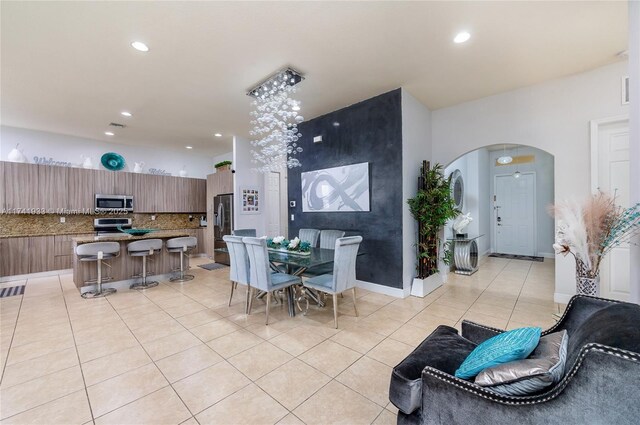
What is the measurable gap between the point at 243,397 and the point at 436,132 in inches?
184

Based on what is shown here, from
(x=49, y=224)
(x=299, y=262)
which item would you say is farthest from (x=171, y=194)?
(x=299, y=262)

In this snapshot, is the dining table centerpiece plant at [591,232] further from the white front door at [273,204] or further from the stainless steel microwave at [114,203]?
the stainless steel microwave at [114,203]

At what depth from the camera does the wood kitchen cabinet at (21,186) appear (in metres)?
4.94

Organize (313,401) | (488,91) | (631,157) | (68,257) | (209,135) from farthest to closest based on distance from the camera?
(209,135)
(68,257)
(488,91)
(313,401)
(631,157)

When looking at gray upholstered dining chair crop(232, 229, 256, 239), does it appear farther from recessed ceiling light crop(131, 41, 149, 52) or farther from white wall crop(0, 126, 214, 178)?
white wall crop(0, 126, 214, 178)

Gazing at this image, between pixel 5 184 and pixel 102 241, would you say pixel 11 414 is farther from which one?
pixel 5 184

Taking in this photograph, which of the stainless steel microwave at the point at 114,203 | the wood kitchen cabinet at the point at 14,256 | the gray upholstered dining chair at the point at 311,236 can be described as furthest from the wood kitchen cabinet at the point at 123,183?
the gray upholstered dining chair at the point at 311,236

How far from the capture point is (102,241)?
4039 millimetres

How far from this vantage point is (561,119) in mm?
3490

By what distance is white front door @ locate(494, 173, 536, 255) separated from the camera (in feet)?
22.7

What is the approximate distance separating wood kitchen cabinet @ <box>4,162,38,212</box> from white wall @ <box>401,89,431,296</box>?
7052 mm

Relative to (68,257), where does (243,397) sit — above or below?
below

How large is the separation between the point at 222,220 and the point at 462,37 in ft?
18.4

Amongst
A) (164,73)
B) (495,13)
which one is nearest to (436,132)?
(495,13)
